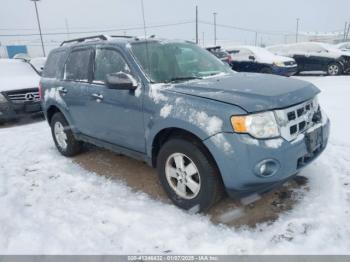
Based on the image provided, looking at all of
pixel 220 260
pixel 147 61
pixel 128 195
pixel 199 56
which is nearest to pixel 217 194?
pixel 220 260

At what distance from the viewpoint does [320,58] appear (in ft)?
47.2

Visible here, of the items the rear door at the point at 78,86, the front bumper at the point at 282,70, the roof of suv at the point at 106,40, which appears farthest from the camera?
the front bumper at the point at 282,70

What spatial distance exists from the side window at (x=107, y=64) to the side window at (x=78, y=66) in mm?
228

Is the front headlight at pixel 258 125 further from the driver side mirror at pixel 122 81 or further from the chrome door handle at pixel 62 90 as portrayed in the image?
the chrome door handle at pixel 62 90

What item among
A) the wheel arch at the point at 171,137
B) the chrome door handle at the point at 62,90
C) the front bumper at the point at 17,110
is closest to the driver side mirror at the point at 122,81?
the wheel arch at the point at 171,137

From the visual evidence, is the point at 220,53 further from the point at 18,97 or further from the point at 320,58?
the point at 18,97

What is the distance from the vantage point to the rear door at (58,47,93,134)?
4.26 metres

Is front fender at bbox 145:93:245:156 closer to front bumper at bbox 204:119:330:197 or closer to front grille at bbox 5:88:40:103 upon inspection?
front bumper at bbox 204:119:330:197

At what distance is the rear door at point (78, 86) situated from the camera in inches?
168

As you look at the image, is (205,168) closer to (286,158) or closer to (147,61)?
(286,158)

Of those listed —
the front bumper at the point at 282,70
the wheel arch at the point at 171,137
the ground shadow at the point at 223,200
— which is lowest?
the front bumper at the point at 282,70

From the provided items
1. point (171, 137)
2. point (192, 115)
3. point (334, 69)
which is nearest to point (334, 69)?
point (334, 69)

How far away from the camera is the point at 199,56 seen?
4.13 metres

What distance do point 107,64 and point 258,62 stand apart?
10.2m
